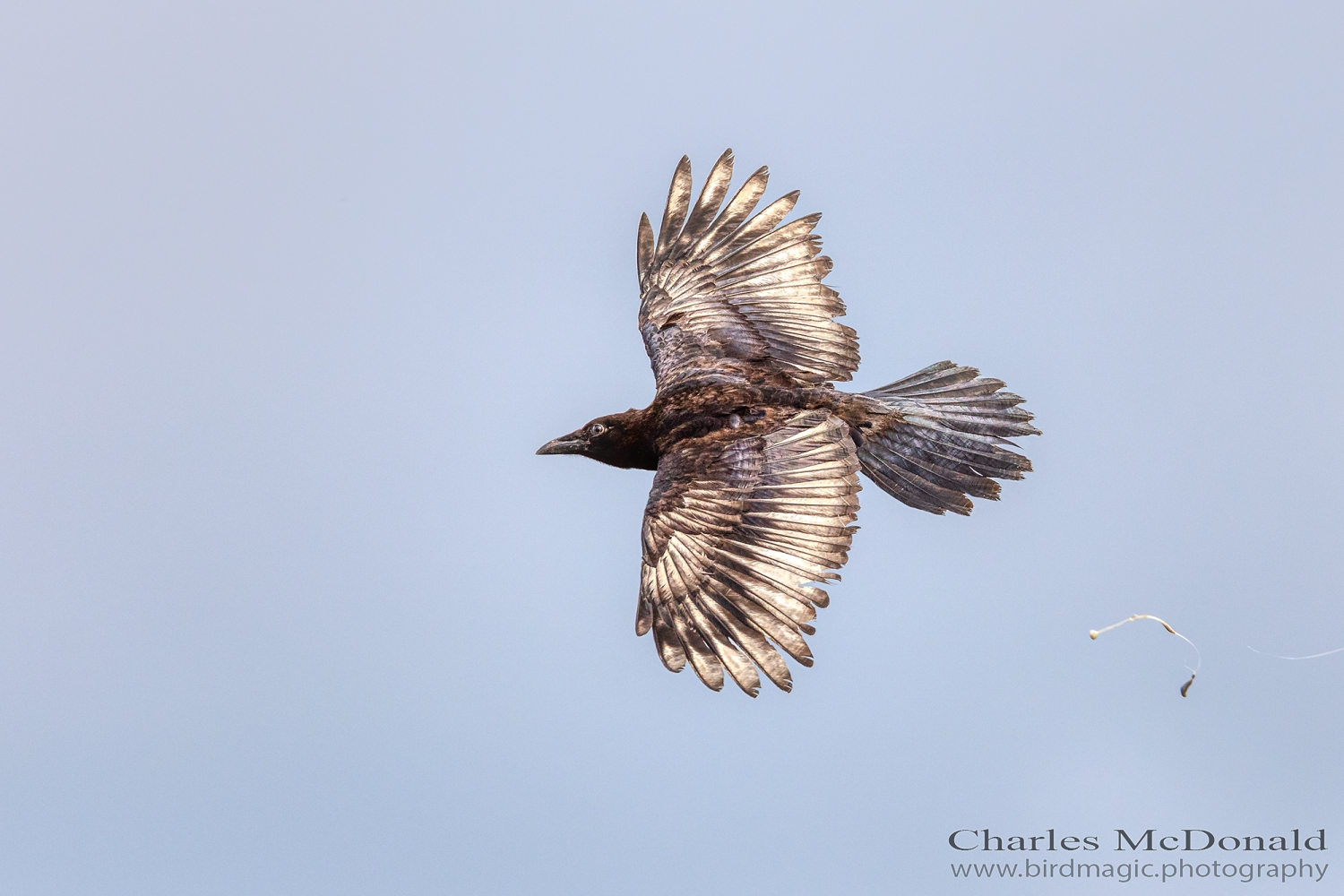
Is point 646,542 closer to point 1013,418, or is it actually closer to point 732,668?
point 732,668

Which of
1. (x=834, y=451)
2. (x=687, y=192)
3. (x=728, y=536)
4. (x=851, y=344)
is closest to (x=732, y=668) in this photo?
(x=728, y=536)

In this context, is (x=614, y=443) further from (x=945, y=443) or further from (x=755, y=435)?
(x=945, y=443)

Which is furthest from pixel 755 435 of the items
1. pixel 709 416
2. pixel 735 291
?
pixel 735 291

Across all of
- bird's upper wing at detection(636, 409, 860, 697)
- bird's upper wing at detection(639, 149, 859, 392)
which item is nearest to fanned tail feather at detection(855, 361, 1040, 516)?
bird's upper wing at detection(639, 149, 859, 392)

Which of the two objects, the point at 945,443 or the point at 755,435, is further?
the point at 945,443

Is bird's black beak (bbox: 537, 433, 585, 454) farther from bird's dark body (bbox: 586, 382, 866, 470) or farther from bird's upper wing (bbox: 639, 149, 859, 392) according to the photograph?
bird's upper wing (bbox: 639, 149, 859, 392)

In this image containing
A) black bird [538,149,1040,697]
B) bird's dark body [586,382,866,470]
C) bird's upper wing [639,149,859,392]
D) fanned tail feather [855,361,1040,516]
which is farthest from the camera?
bird's upper wing [639,149,859,392]

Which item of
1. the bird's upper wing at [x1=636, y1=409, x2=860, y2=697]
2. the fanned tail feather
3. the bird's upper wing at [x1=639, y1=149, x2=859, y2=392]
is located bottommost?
the bird's upper wing at [x1=636, y1=409, x2=860, y2=697]
